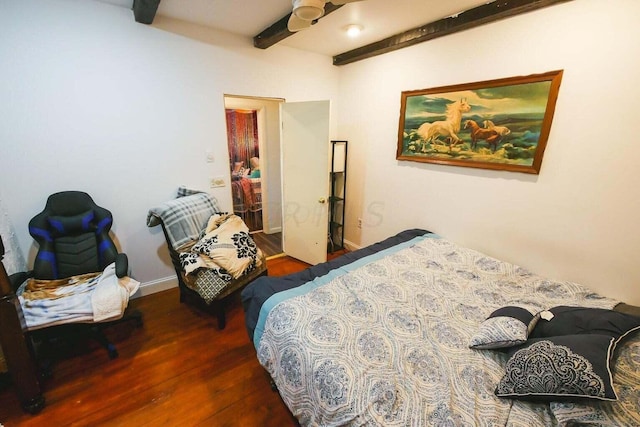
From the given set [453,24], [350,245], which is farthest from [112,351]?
[453,24]

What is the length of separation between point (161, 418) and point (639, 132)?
326 centimetres

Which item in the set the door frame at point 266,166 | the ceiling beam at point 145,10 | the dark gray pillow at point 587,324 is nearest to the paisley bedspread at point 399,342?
the dark gray pillow at point 587,324

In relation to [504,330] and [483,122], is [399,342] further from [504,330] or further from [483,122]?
[483,122]

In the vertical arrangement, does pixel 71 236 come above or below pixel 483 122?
below

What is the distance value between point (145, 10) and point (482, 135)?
9.26 ft

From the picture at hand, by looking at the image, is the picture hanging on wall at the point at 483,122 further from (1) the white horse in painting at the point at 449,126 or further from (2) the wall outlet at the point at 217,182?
(2) the wall outlet at the point at 217,182

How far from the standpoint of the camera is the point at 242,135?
5.38m

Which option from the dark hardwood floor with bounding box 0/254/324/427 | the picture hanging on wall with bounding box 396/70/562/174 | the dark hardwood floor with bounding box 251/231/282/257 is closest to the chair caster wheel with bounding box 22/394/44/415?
the dark hardwood floor with bounding box 0/254/324/427

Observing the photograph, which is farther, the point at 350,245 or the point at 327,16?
the point at 350,245

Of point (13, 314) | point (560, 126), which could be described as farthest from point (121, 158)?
point (560, 126)

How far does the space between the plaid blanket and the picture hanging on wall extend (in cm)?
218

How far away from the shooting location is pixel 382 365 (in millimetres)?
1176

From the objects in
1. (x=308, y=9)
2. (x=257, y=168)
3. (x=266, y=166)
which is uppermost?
(x=308, y=9)

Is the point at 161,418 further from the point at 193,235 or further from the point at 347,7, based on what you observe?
the point at 347,7
